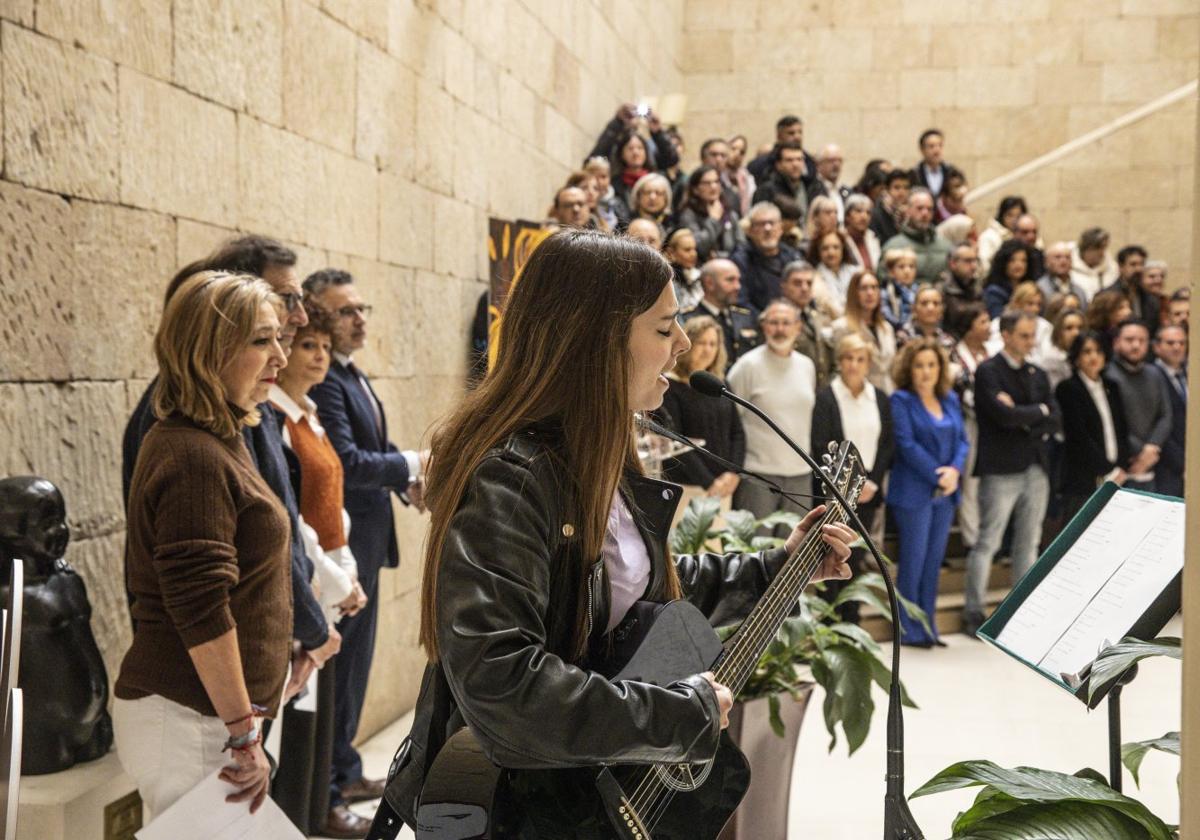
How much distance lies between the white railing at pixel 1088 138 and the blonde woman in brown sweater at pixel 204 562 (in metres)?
10.9

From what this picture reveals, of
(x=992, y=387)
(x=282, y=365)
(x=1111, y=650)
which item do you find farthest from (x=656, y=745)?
(x=992, y=387)

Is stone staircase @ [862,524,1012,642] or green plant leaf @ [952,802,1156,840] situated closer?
green plant leaf @ [952,802,1156,840]

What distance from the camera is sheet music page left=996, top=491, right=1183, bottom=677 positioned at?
82.5 inches

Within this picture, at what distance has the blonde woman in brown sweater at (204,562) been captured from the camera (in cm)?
226

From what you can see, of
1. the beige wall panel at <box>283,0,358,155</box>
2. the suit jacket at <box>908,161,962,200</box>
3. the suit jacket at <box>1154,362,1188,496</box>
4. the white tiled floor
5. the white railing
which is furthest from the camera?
the white railing

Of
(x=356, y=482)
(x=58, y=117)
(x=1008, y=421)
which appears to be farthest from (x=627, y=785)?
(x=1008, y=421)

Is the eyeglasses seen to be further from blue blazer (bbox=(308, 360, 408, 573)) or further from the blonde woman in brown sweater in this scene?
the blonde woman in brown sweater

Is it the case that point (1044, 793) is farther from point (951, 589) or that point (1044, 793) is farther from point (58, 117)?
point (951, 589)

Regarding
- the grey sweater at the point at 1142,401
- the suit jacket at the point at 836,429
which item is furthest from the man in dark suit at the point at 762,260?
the grey sweater at the point at 1142,401

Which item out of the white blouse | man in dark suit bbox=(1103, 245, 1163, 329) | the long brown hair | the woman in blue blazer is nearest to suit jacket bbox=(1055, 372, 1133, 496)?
the woman in blue blazer

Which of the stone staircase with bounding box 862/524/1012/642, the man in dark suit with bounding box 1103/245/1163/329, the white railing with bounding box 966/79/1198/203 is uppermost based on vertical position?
the white railing with bounding box 966/79/1198/203

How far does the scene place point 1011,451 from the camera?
6641 millimetres

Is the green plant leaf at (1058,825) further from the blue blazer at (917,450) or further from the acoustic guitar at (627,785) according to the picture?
the blue blazer at (917,450)

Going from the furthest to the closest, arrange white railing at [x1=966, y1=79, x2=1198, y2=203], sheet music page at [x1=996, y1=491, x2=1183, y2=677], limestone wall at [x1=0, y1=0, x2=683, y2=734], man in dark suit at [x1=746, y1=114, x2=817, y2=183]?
white railing at [x1=966, y1=79, x2=1198, y2=203] < man in dark suit at [x1=746, y1=114, x2=817, y2=183] < limestone wall at [x1=0, y1=0, x2=683, y2=734] < sheet music page at [x1=996, y1=491, x2=1183, y2=677]
